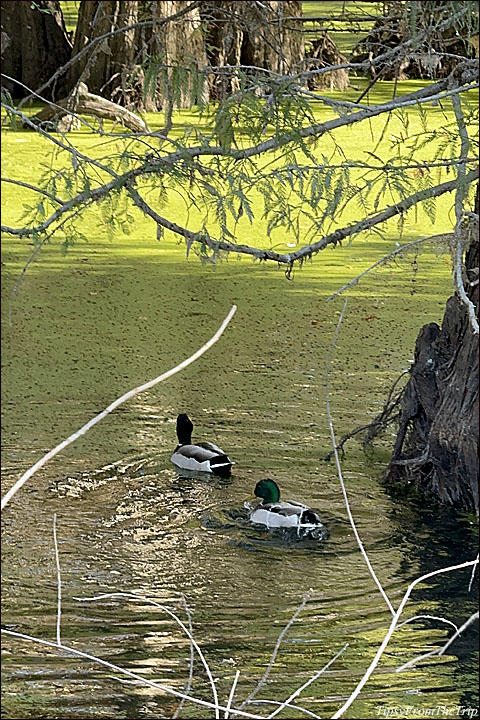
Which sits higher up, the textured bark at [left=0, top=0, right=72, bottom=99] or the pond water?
the textured bark at [left=0, top=0, right=72, bottom=99]

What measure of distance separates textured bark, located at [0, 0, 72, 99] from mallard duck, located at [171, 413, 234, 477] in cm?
521

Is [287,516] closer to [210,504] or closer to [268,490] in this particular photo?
[268,490]

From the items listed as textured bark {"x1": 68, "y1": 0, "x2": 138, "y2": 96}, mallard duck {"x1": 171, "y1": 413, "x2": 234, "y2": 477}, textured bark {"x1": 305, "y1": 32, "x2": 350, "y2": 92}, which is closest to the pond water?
mallard duck {"x1": 171, "y1": 413, "x2": 234, "y2": 477}

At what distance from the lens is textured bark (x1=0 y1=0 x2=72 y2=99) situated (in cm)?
795

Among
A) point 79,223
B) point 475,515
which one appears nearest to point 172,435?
point 475,515

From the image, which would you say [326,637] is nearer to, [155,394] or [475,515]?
[475,515]

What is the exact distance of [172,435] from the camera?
3297mm

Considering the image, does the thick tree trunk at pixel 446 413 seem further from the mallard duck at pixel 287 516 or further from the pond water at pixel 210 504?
the mallard duck at pixel 287 516

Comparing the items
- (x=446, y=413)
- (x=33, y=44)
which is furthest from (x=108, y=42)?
(x=446, y=413)

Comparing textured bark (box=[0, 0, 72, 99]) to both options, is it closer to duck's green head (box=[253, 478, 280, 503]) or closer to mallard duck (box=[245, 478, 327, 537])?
duck's green head (box=[253, 478, 280, 503])

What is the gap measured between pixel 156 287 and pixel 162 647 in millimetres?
2597

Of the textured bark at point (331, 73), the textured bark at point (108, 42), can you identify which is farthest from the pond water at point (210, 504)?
the textured bark at point (331, 73)

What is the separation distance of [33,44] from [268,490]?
587 cm

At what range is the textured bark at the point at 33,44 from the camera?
7.95 meters
